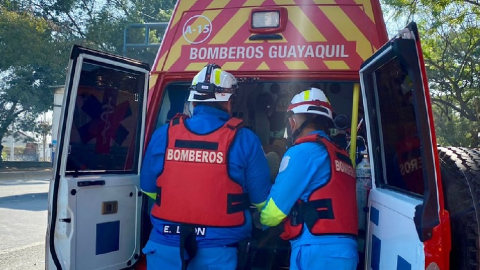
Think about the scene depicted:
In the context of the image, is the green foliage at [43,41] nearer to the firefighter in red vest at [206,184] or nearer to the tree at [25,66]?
the tree at [25,66]

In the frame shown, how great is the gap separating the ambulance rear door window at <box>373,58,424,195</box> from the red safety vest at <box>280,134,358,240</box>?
0.26 m

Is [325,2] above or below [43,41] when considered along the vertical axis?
below

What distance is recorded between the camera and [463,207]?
236 cm

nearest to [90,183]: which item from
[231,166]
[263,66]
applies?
[231,166]

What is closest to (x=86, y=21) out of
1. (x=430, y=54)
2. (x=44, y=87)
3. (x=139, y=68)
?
(x=44, y=87)

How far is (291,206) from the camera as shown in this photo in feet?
9.35

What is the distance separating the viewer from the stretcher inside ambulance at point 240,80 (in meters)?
2.82

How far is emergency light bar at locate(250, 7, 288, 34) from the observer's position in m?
3.60

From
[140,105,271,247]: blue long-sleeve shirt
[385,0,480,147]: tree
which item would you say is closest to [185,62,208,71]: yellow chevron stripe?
[140,105,271,247]: blue long-sleeve shirt

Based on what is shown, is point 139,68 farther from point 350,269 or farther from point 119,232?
point 350,269

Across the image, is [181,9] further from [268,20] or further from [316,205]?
[316,205]

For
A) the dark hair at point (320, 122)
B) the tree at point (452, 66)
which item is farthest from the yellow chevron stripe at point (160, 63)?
the tree at point (452, 66)

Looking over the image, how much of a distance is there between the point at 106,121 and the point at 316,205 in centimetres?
146

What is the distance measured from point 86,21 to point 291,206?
73.5ft
